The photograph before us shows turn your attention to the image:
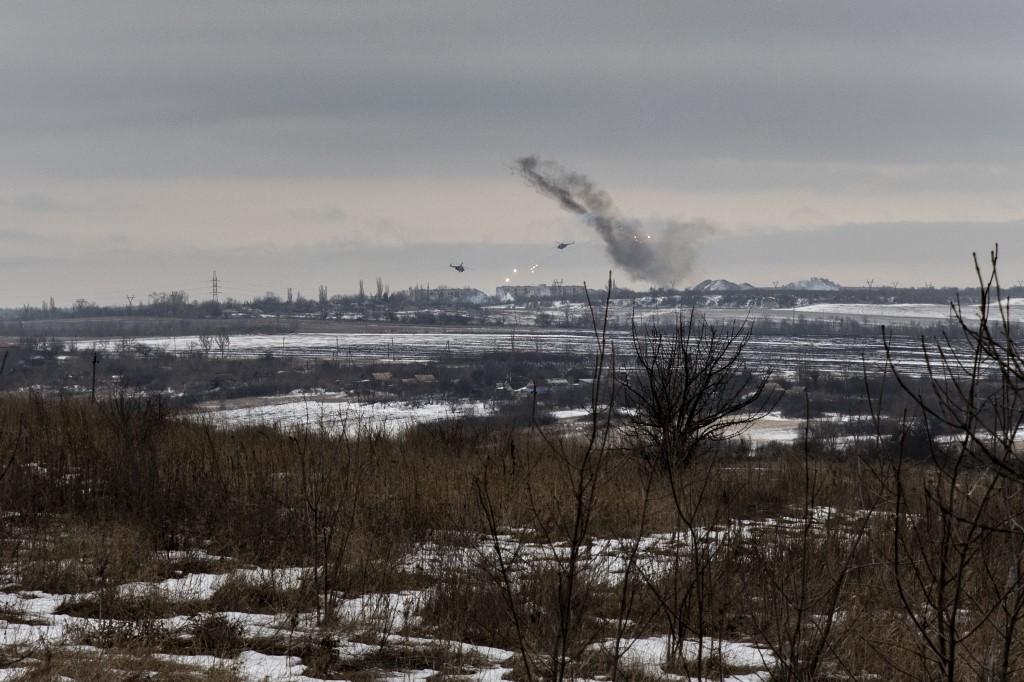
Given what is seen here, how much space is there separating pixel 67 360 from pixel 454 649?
85936 millimetres

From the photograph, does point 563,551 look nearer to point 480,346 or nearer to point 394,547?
point 394,547

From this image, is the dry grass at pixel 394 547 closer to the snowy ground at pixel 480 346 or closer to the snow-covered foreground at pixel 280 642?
the snow-covered foreground at pixel 280 642

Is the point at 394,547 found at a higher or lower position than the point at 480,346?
higher

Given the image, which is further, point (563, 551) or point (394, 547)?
point (394, 547)

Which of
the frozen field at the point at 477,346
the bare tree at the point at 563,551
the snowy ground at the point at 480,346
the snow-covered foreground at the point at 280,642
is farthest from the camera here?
the frozen field at the point at 477,346

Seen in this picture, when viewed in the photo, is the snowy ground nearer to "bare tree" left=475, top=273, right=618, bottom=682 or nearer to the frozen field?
the frozen field

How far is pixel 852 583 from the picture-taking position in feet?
20.8

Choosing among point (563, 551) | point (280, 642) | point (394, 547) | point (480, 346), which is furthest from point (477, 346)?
point (563, 551)

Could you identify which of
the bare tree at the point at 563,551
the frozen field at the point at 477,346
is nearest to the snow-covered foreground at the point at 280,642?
the bare tree at the point at 563,551

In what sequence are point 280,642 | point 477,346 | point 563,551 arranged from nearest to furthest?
point 563,551, point 280,642, point 477,346

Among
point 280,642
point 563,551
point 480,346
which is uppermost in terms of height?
point 563,551

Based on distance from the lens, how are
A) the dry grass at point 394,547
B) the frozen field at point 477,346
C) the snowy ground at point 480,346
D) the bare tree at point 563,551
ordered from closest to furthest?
the bare tree at point 563,551 < the dry grass at point 394,547 < the snowy ground at point 480,346 < the frozen field at point 477,346

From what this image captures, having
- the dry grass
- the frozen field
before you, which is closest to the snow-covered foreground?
the dry grass

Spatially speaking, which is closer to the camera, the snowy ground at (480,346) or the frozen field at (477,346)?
the snowy ground at (480,346)
